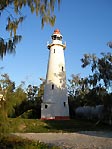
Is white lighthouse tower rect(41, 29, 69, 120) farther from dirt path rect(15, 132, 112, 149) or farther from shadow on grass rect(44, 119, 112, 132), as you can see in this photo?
dirt path rect(15, 132, 112, 149)

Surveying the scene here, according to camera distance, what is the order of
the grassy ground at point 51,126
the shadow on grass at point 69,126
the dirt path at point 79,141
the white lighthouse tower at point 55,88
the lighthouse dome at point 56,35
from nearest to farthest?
the dirt path at point 79,141, the grassy ground at point 51,126, the shadow on grass at point 69,126, the white lighthouse tower at point 55,88, the lighthouse dome at point 56,35

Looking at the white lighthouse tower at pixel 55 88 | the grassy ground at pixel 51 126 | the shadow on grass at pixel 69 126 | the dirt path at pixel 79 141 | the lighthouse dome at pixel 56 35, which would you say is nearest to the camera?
the dirt path at pixel 79 141

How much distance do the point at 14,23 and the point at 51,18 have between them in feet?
4.73

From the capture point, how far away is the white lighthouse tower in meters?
39.1

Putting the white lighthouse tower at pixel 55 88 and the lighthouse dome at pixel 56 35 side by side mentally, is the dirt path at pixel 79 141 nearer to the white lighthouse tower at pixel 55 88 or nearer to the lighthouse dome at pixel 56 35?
the white lighthouse tower at pixel 55 88

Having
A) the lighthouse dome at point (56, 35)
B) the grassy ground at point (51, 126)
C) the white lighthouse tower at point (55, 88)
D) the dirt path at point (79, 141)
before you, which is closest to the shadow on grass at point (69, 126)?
the grassy ground at point (51, 126)

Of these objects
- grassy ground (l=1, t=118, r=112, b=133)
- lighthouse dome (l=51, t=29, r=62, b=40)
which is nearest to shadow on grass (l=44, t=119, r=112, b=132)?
grassy ground (l=1, t=118, r=112, b=133)

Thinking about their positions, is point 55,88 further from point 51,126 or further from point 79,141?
point 79,141

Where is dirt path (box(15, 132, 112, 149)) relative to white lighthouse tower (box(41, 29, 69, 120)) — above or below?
below

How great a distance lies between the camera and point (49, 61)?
4122 cm

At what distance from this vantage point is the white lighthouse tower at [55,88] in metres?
39.1

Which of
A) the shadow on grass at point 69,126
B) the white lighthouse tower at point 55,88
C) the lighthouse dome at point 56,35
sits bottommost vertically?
the shadow on grass at point 69,126

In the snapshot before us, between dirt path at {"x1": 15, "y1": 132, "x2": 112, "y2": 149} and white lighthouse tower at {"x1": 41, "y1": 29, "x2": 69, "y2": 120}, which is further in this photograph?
white lighthouse tower at {"x1": 41, "y1": 29, "x2": 69, "y2": 120}

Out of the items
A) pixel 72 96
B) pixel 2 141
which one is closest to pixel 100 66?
pixel 72 96
